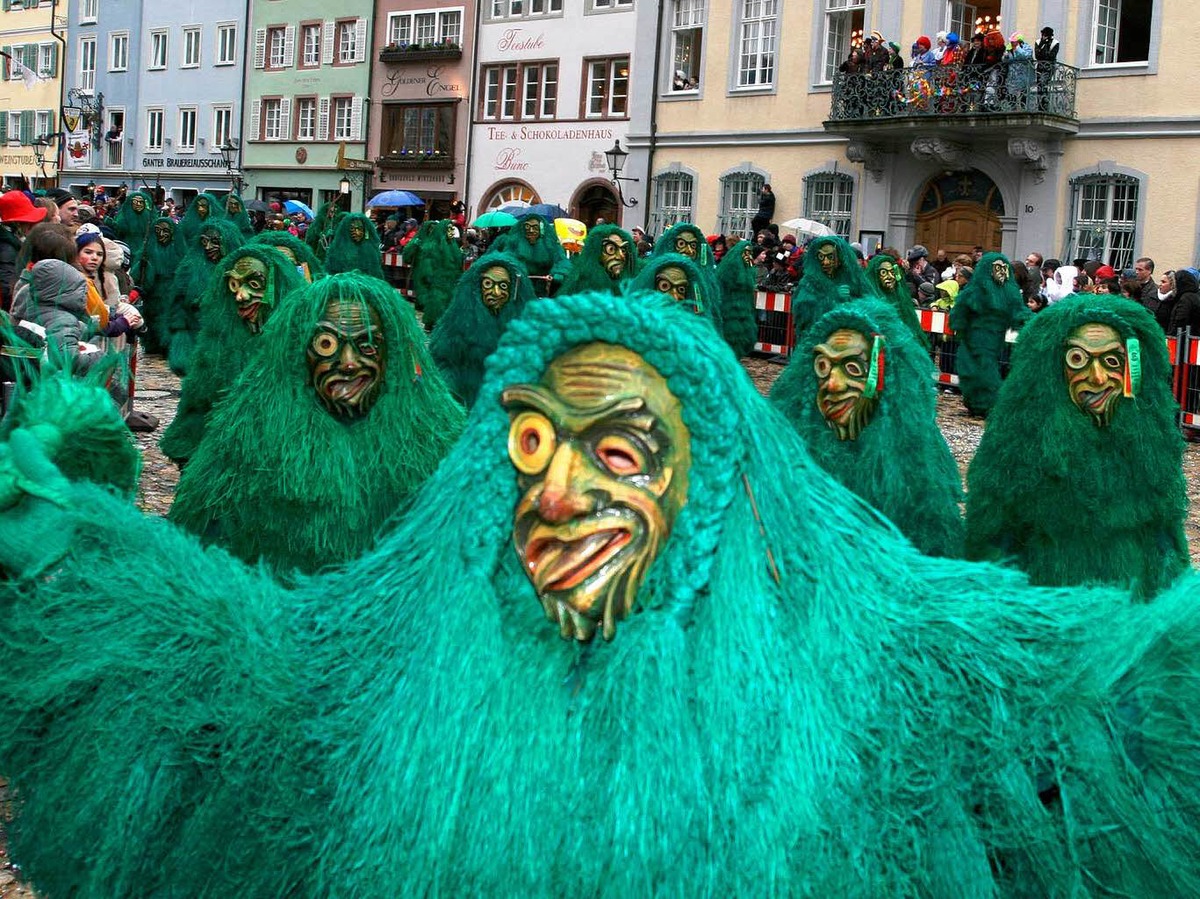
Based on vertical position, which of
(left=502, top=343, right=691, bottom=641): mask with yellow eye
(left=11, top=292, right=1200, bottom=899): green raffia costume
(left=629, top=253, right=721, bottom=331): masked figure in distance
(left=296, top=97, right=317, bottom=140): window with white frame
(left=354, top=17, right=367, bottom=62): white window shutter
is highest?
(left=354, top=17, right=367, bottom=62): white window shutter

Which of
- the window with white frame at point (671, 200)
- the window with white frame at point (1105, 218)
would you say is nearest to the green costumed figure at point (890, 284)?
the window with white frame at point (1105, 218)

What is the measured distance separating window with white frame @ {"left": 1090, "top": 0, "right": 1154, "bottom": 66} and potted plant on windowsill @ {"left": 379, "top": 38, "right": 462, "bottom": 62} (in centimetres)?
1855

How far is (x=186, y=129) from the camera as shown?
153ft

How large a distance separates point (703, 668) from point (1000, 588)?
1.78 ft

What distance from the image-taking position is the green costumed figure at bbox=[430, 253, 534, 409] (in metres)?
9.11

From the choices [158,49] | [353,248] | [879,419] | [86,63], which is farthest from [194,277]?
[86,63]

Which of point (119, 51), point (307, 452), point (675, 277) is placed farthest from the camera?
point (119, 51)

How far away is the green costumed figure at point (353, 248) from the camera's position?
17.9 m

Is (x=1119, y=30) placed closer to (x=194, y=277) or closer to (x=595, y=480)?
(x=194, y=277)

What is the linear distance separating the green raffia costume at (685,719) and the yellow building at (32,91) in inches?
2092

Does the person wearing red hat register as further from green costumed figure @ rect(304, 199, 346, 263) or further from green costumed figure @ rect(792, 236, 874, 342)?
green costumed figure @ rect(304, 199, 346, 263)

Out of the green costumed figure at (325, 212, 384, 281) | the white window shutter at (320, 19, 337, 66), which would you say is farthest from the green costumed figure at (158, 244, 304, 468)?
the white window shutter at (320, 19, 337, 66)

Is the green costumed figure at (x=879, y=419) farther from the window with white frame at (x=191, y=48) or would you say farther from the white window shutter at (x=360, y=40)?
the window with white frame at (x=191, y=48)

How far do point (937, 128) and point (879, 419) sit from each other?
819 inches
